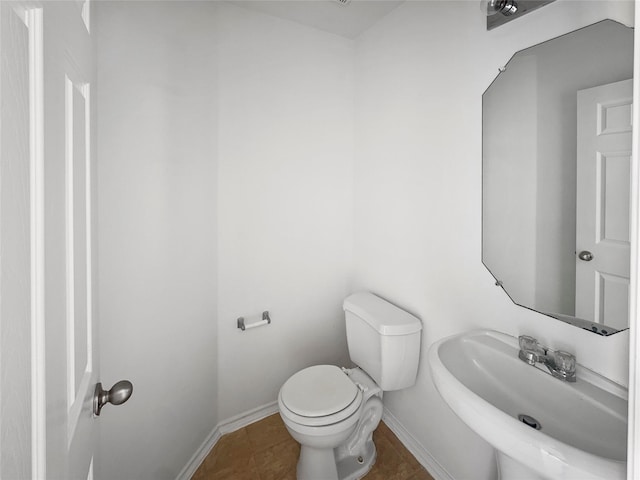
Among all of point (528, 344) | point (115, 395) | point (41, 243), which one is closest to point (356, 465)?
point (528, 344)

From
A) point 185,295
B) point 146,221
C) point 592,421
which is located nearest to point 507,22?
point 592,421

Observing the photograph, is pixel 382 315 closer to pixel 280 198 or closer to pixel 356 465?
pixel 356 465

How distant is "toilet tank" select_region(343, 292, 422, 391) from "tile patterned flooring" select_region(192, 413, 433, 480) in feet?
1.40

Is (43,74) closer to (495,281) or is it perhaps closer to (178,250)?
(178,250)

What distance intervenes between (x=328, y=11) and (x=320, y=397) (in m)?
2.08

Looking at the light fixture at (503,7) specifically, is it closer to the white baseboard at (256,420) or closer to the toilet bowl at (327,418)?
the toilet bowl at (327,418)

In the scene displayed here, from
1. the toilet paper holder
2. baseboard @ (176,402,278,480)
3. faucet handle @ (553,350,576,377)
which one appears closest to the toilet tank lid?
the toilet paper holder

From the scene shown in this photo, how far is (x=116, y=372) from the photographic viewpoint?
1.15 m

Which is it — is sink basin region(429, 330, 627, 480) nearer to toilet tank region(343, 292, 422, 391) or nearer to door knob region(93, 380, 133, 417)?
toilet tank region(343, 292, 422, 391)

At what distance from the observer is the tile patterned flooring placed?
153cm

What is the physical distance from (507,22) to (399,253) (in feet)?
3.62

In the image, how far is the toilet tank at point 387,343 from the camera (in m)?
1.51

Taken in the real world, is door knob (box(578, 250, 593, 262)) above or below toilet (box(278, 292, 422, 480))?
above

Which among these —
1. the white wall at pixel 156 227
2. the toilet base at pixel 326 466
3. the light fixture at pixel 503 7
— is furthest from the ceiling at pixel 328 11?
the toilet base at pixel 326 466
